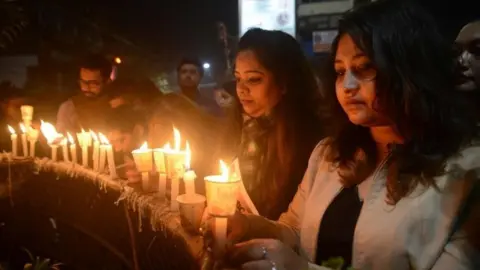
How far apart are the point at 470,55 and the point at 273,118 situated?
1088mm

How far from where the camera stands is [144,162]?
2.78m

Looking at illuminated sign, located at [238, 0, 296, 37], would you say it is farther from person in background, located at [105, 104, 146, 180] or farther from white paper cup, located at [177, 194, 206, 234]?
white paper cup, located at [177, 194, 206, 234]

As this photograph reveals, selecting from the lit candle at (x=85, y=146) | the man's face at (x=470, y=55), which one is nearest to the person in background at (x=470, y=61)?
the man's face at (x=470, y=55)

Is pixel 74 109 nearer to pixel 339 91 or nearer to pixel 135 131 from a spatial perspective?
pixel 135 131

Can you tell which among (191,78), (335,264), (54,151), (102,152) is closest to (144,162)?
(102,152)

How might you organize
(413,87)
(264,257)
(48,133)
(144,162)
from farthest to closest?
1. (48,133)
2. (144,162)
3. (413,87)
4. (264,257)

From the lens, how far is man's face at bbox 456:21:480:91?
1825mm

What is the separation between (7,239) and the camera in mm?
4148

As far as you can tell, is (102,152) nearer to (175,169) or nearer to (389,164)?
(175,169)

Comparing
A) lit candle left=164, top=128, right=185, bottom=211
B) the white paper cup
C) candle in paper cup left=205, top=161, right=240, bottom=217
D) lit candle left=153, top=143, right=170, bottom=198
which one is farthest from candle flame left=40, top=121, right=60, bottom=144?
candle in paper cup left=205, top=161, right=240, bottom=217

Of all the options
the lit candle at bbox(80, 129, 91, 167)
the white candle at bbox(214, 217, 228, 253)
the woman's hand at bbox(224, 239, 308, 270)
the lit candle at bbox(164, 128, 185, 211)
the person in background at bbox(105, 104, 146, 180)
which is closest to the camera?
the woman's hand at bbox(224, 239, 308, 270)

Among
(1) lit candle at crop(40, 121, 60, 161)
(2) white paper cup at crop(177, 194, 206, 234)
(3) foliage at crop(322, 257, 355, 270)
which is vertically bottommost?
(3) foliage at crop(322, 257, 355, 270)

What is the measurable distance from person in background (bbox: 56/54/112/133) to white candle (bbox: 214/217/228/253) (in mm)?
3685

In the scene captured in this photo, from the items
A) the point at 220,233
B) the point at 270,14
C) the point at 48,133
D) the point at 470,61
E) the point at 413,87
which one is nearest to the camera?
the point at 220,233
